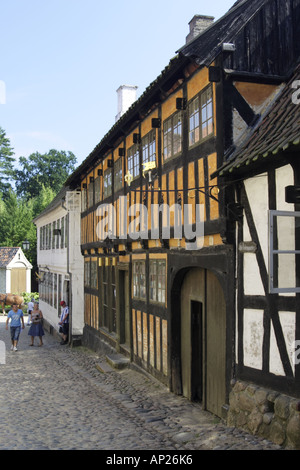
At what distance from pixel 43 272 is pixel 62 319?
388 inches

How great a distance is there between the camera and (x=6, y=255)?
39219 millimetres

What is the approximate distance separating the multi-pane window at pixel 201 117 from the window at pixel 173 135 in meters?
0.55

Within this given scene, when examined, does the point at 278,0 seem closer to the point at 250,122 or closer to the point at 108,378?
the point at 250,122

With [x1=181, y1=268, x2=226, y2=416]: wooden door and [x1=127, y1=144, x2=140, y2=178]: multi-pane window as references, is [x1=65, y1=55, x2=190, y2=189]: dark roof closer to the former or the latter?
[x1=127, y1=144, x2=140, y2=178]: multi-pane window

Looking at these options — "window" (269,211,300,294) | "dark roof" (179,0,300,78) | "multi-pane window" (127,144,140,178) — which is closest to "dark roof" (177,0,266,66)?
"dark roof" (179,0,300,78)

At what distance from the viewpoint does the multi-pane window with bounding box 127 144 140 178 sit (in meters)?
12.5

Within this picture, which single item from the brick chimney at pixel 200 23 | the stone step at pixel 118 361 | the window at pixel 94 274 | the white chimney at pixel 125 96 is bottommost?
the stone step at pixel 118 361

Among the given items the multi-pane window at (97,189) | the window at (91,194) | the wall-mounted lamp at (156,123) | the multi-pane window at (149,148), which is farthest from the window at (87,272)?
the wall-mounted lamp at (156,123)

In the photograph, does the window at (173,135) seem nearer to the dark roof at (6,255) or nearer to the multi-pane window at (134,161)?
the multi-pane window at (134,161)

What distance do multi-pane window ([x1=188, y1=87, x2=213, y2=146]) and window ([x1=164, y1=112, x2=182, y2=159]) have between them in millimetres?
547

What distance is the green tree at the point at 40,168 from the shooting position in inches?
2657

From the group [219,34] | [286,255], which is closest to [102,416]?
[286,255]

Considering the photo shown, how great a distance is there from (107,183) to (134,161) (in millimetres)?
3414

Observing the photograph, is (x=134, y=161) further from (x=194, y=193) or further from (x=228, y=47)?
(x=228, y=47)
